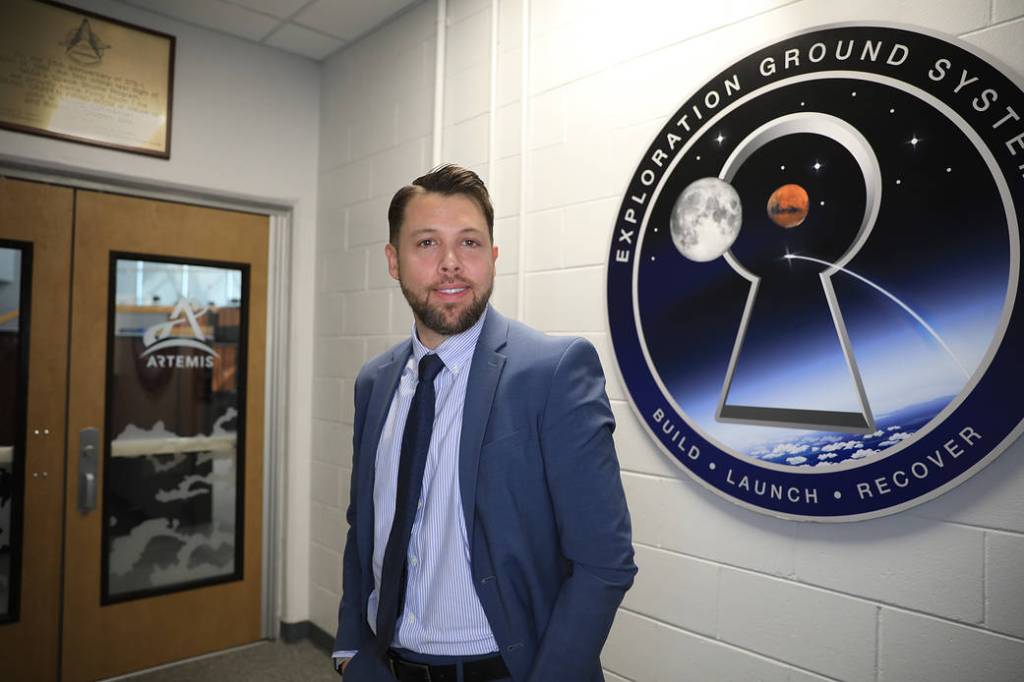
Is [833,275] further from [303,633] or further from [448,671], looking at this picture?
[303,633]

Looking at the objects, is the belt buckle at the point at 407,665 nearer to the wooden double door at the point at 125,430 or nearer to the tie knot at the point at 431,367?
the tie knot at the point at 431,367

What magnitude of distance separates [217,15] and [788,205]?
260 centimetres

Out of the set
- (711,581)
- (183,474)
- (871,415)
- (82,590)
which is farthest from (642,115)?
(82,590)

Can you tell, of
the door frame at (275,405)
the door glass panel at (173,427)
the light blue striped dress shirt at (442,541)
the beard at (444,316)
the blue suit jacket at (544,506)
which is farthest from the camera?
the door frame at (275,405)

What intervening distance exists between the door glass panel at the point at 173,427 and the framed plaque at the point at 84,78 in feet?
1.78

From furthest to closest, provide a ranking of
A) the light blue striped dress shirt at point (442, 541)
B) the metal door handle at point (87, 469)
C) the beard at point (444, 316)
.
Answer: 1. the metal door handle at point (87, 469)
2. the beard at point (444, 316)
3. the light blue striped dress shirt at point (442, 541)

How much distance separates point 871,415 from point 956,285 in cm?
30

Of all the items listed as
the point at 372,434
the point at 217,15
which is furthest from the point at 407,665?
the point at 217,15

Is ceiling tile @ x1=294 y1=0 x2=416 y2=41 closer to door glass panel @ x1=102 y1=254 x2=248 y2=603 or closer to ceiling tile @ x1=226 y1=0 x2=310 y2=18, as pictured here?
ceiling tile @ x1=226 y1=0 x2=310 y2=18

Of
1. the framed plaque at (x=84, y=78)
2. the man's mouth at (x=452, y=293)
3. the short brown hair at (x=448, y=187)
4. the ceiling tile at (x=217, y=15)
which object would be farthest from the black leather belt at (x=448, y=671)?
the ceiling tile at (x=217, y=15)

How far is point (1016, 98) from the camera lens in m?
1.17

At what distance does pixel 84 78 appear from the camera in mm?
2639

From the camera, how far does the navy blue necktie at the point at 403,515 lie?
1.26 metres

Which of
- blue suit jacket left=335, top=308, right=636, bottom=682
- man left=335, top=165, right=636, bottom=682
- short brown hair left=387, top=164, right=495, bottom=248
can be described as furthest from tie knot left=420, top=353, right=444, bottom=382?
short brown hair left=387, top=164, right=495, bottom=248
